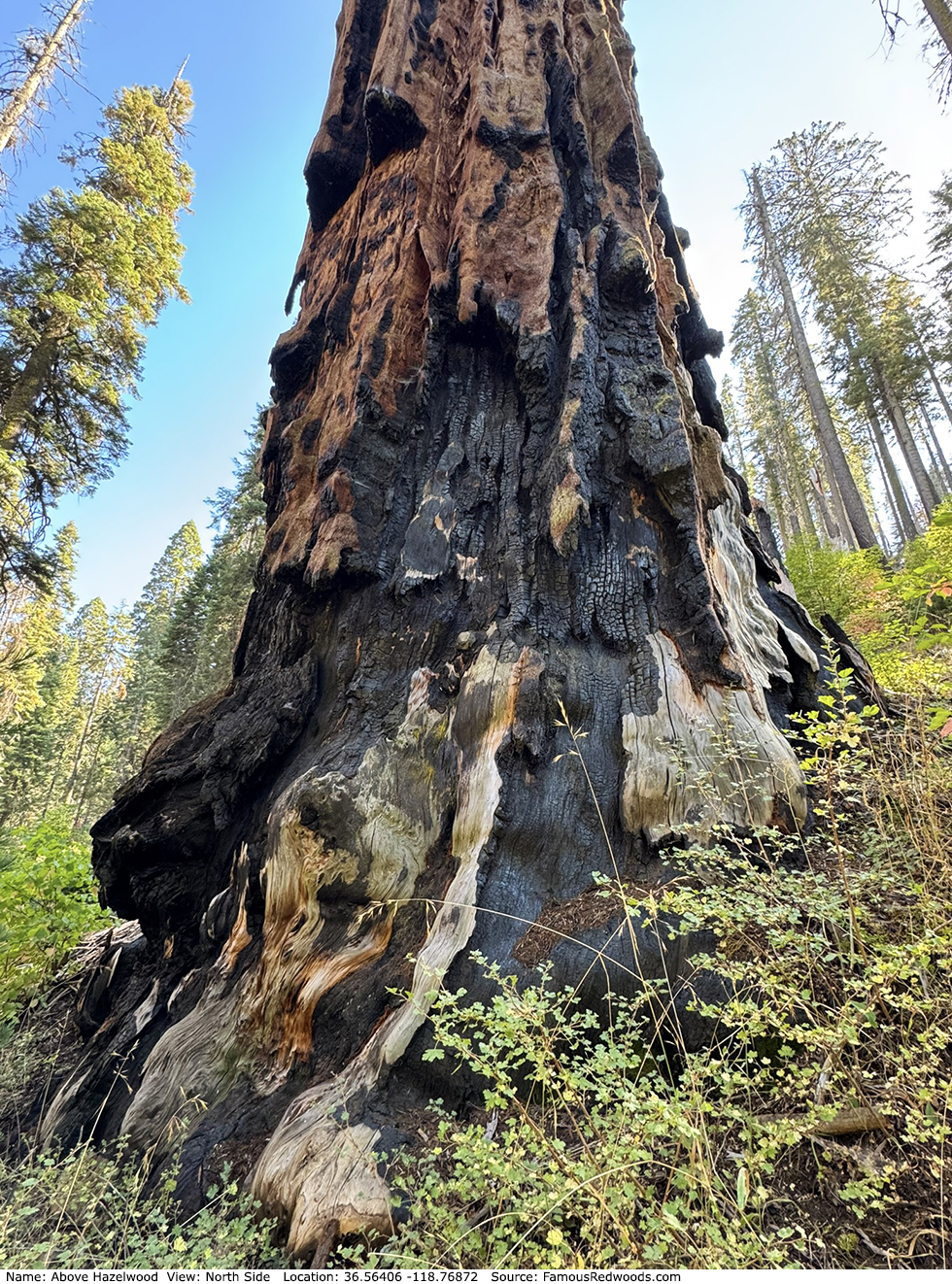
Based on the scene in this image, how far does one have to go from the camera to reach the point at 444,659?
3662mm

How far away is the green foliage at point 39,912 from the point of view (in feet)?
15.7

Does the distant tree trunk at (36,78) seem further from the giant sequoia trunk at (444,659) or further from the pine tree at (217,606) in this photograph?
the giant sequoia trunk at (444,659)

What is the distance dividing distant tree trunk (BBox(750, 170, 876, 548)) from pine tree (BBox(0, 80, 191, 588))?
53.3 feet

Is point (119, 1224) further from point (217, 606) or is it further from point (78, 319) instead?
point (217, 606)

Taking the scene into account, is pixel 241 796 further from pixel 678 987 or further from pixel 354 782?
pixel 678 987

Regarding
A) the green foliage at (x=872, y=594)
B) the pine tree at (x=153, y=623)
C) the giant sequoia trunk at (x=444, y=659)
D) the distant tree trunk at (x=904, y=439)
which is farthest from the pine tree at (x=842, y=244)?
the pine tree at (x=153, y=623)

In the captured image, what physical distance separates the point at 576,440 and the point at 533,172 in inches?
96.3

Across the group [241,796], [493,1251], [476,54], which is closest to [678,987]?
[493,1251]

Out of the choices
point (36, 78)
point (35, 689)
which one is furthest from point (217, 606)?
point (36, 78)

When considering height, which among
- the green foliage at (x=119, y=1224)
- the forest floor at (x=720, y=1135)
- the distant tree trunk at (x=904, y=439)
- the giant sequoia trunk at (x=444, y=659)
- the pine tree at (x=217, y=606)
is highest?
the distant tree trunk at (x=904, y=439)

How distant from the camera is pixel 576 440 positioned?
373cm

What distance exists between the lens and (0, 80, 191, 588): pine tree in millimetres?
9812

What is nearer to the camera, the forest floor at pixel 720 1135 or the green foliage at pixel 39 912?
the forest floor at pixel 720 1135

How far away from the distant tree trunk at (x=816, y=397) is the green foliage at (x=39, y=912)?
1635 centimetres
